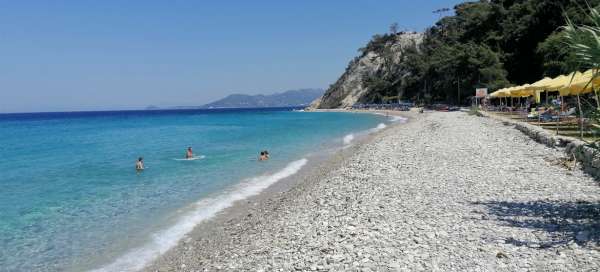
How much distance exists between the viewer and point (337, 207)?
9.39 meters

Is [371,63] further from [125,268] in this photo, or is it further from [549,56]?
[125,268]

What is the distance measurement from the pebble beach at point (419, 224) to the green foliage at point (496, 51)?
33.3 meters

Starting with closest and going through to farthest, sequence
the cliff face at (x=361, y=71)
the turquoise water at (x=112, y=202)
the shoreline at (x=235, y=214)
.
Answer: the shoreline at (x=235, y=214) < the turquoise water at (x=112, y=202) < the cliff face at (x=361, y=71)

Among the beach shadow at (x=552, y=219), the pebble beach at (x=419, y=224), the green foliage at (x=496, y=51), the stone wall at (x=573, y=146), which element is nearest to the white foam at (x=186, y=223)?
the pebble beach at (x=419, y=224)

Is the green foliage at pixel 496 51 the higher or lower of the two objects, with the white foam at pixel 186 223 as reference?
higher

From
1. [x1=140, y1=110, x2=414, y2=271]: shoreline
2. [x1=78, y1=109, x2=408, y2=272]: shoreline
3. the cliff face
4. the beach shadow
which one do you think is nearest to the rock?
the beach shadow

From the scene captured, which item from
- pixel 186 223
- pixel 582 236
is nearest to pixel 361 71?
pixel 186 223

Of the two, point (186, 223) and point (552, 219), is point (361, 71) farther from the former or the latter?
point (552, 219)

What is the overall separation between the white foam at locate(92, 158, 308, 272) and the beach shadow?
635 centimetres

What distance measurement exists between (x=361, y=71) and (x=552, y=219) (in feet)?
410

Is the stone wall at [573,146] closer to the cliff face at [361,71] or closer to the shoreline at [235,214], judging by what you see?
the shoreline at [235,214]

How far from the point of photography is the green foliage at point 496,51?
5294 cm

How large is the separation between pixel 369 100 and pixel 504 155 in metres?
105

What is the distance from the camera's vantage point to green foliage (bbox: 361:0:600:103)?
52938mm
